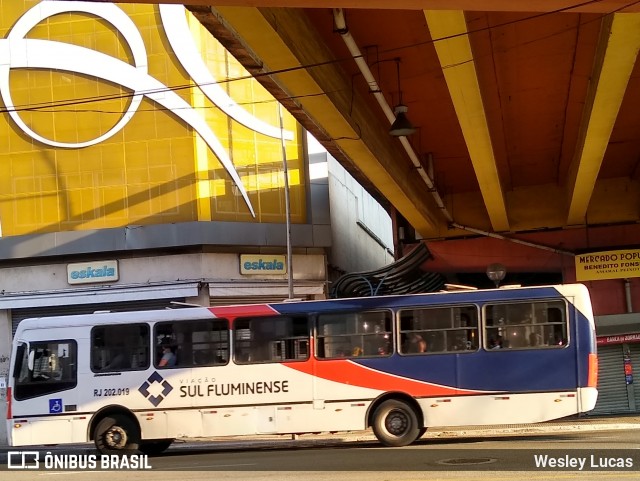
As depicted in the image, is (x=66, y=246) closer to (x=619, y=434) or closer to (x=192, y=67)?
(x=192, y=67)

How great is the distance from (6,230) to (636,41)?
2209cm

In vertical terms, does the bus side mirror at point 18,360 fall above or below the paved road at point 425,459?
above

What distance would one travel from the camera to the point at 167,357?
17.7 meters

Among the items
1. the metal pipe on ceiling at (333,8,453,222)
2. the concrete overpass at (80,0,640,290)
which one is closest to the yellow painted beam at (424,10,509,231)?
the concrete overpass at (80,0,640,290)

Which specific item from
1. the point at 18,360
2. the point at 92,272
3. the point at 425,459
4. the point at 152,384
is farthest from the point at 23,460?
the point at 425,459

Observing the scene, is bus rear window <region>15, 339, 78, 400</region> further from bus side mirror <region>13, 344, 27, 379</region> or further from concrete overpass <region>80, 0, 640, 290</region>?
concrete overpass <region>80, 0, 640, 290</region>

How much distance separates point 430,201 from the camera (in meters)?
24.6

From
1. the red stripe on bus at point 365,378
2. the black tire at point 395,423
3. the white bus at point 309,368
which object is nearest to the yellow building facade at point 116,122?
the white bus at point 309,368

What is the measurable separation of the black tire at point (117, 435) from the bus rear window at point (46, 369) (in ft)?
3.77

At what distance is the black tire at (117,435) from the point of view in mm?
17359

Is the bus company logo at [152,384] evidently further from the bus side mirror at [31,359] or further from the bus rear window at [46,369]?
the bus side mirror at [31,359]

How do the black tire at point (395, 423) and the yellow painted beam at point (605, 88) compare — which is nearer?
the yellow painted beam at point (605, 88)

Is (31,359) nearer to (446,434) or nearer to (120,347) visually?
(120,347)

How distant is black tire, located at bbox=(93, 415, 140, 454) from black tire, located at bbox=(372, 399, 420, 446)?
16.9ft
